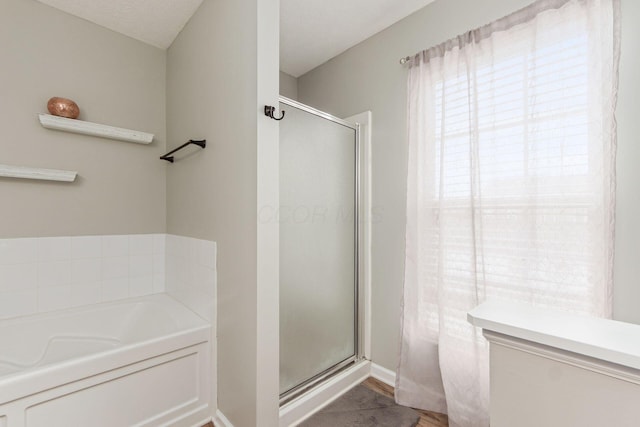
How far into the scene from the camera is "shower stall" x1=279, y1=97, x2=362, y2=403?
1.69 meters

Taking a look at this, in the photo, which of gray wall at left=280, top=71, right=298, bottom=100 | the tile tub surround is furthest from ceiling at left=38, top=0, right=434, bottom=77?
the tile tub surround

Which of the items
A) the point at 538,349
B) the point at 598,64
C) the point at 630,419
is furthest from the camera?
the point at 598,64

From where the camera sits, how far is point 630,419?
0.65m

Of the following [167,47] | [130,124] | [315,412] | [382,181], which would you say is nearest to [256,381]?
[315,412]

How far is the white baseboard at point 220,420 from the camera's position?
Answer: 1572mm

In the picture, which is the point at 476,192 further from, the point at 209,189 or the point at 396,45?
the point at 209,189

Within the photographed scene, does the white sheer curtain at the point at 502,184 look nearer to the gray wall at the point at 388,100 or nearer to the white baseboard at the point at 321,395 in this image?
the gray wall at the point at 388,100

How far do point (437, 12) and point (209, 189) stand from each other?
1799 millimetres

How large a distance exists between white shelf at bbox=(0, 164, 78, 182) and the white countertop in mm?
2401

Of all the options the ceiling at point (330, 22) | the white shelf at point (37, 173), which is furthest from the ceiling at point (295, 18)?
the white shelf at point (37, 173)

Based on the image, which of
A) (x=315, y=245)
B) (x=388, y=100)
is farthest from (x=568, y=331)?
(x=388, y=100)

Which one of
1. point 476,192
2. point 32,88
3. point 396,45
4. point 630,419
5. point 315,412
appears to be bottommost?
point 315,412

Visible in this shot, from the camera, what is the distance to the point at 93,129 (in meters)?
1.89

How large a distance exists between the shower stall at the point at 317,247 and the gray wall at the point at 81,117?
1319mm
